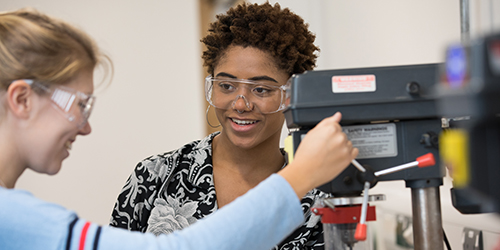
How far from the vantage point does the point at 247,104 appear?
4.83ft

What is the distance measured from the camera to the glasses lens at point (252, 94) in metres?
1.48

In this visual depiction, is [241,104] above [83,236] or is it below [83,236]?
above

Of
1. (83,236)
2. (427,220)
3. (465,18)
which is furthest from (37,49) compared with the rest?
(465,18)

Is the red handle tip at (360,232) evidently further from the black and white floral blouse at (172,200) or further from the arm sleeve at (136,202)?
the arm sleeve at (136,202)

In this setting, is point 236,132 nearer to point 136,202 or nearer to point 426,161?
point 136,202

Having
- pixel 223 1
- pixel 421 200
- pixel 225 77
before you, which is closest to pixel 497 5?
pixel 421 200

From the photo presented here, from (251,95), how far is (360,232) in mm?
699

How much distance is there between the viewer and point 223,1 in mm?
3686

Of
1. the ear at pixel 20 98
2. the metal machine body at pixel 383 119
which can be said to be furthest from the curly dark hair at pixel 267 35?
the ear at pixel 20 98

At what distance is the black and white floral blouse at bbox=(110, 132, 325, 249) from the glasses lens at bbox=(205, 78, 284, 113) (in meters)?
0.25

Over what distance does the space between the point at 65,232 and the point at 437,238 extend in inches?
28.3

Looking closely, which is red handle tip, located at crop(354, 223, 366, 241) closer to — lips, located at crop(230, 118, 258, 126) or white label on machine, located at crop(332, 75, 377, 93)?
white label on machine, located at crop(332, 75, 377, 93)

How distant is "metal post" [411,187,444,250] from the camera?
0.95m

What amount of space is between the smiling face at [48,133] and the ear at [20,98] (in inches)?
0.5
